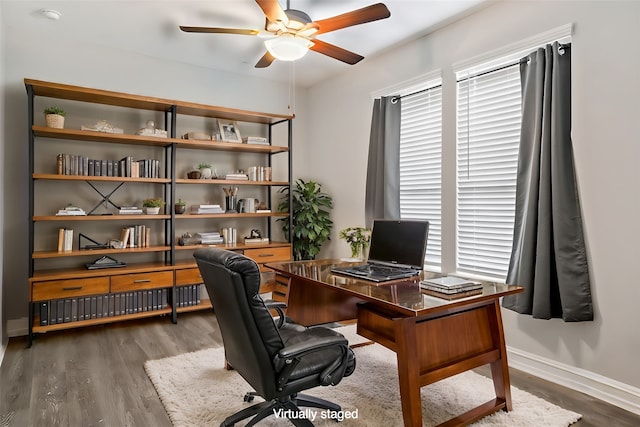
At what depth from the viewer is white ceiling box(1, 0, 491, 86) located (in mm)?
3186

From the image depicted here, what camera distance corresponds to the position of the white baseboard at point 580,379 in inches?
93.6

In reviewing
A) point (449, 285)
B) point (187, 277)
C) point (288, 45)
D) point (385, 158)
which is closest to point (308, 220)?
point (385, 158)

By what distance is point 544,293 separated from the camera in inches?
106

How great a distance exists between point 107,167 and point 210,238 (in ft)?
4.18

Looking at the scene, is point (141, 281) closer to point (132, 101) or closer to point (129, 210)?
point (129, 210)

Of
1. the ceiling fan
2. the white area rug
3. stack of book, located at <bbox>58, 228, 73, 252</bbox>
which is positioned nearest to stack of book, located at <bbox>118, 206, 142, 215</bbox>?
stack of book, located at <bbox>58, 228, 73, 252</bbox>

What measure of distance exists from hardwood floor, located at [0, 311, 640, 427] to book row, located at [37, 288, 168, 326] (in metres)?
0.18

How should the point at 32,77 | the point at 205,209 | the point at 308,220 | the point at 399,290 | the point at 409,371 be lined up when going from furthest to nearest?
the point at 308,220
the point at 205,209
the point at 32,77
the point at 399,290
the point at 409,371

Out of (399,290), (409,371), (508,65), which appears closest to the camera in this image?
(409,371)

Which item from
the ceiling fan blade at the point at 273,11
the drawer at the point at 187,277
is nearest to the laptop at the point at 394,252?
the ceiling fan blade at the point at 273,11

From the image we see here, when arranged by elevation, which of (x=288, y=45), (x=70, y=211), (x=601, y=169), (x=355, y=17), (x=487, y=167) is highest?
(x=355, y=17)

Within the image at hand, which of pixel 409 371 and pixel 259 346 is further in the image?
pixel 409 371

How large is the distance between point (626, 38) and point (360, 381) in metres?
2.80

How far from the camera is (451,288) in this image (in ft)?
6.89
